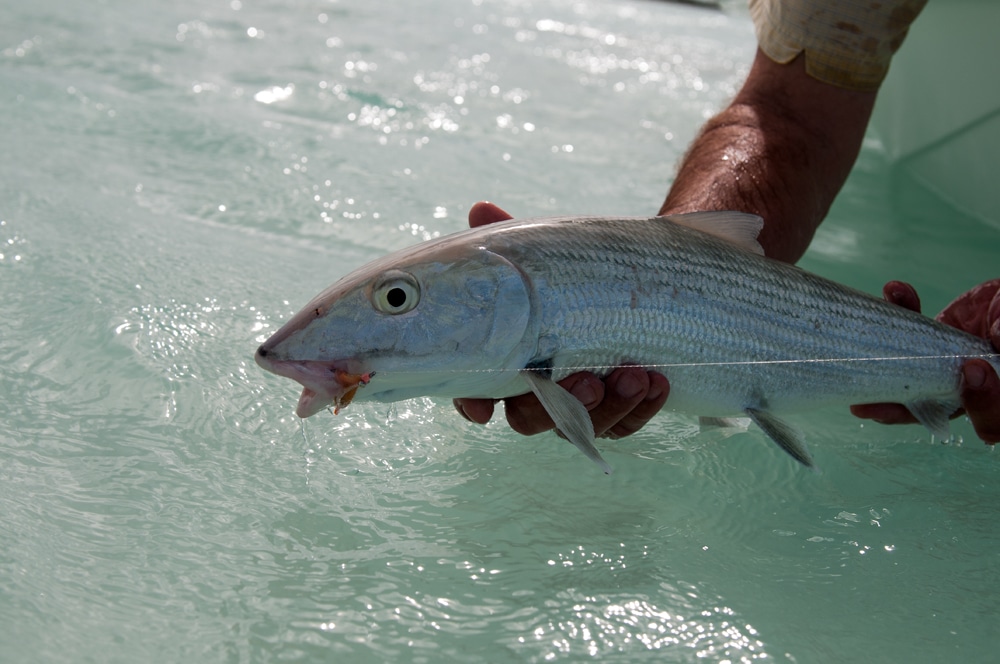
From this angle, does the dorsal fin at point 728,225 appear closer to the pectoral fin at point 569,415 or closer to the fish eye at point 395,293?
the pectoral fin at point 569,415

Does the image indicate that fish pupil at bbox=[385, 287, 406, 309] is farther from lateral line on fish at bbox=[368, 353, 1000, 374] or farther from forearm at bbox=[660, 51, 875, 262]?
forearm at bbox=[660, 51, 875, 262]

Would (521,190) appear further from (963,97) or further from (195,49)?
(195,49)

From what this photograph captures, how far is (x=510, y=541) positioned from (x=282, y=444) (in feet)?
2.80

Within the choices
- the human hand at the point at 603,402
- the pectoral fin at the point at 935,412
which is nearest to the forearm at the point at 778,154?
the pectoral fin at the point at 935,412

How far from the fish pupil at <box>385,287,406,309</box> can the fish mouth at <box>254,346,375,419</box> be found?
0.58 feet

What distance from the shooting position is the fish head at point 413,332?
2.16 m

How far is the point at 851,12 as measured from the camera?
4.00 metres

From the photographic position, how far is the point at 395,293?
2.22 metres

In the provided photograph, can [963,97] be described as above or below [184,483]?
above

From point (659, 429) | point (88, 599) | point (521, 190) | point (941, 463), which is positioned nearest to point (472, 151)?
point (521, 190)

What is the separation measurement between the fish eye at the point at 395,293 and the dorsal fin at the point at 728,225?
93 centimetres

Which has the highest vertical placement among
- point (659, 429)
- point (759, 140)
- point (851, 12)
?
point (851, 12)

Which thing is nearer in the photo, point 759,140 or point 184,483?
point 184,483

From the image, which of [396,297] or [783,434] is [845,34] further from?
[396,297]
